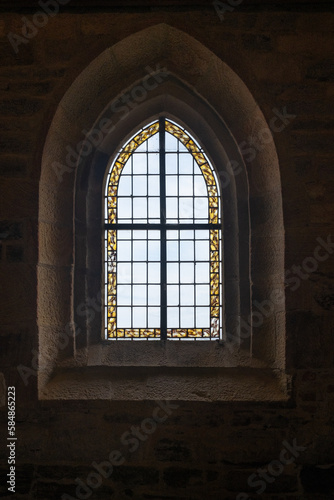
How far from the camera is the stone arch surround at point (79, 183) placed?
3287mm

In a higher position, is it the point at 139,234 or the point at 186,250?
the point at 139,234

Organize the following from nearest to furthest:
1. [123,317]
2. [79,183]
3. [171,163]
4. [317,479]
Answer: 1. [317,479]
2. [79,183]
3. [123,317]
4. [171,163]

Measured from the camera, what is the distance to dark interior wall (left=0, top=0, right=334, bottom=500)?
3.14 m

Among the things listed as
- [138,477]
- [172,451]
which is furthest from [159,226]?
[138,477]

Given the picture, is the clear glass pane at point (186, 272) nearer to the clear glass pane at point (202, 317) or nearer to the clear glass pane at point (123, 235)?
the clear glass pane at point (202, 317)

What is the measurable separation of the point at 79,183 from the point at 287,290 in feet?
5.79

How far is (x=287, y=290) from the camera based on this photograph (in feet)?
10.4

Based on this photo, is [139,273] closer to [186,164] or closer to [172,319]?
[172,319]

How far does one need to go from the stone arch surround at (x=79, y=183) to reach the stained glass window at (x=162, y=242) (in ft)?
1.15

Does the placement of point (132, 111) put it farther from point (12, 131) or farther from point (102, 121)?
point (12, 131)

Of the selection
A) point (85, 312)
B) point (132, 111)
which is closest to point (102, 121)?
point (132, 111)

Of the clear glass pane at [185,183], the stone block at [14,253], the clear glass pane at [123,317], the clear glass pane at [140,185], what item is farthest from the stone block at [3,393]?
the clear glass pane at [185,183]

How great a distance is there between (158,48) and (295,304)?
6.98ft

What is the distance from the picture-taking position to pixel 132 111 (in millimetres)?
3748
